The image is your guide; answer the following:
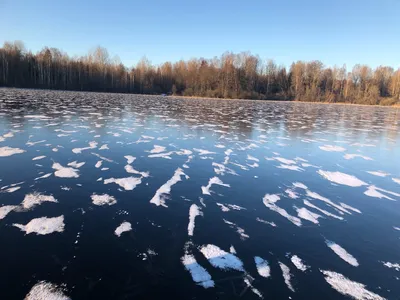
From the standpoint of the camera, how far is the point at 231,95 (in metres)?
63.6

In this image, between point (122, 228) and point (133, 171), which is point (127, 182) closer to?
point (133, 171)

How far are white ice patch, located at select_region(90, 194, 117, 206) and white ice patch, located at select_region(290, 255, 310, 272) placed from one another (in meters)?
2.84

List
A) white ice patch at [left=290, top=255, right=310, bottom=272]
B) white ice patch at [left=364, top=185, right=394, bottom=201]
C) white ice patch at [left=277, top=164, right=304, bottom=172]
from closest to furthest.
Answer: white ice patch at [left=290, top=255, right=310, bottom=272], white ice patch at [left=364, top=185, right=394, bottom=201], white ice patch at [left=277, top=164, right=304, bottom=172]

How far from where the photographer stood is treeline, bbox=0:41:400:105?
63.6 meters

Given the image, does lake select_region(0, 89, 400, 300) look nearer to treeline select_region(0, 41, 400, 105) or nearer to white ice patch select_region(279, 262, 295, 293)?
white ice patch select_region(279, 262, 295, 293)

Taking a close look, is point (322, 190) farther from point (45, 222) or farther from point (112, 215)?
point (45, 222)

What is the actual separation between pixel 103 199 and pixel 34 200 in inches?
40.9

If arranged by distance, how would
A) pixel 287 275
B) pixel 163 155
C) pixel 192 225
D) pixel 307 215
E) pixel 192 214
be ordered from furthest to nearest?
pixel 163 155
pixel 307 215
pixel 192 214
pixel 192 225
pixel 287 275

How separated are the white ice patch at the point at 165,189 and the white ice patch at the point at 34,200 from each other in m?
1.59

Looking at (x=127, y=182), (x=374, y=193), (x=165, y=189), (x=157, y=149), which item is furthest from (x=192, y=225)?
(x=157, y=149)

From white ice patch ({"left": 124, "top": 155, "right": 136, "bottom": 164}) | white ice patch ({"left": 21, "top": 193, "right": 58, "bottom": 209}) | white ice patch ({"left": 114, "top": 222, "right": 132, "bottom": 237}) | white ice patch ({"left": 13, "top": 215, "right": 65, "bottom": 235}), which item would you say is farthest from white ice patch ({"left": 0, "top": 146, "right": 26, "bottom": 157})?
white ice patch ({"left": 114, "top": 222, "right": 132, "bottom": 237})

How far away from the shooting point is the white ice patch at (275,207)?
4.29 meters

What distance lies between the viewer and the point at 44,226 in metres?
3.65

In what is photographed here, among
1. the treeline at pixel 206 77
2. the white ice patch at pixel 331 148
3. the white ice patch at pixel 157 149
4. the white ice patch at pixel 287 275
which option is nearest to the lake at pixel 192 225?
the white ice patch at pixel 287 275
